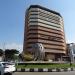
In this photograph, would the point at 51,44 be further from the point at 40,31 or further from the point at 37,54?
the point at 37,54

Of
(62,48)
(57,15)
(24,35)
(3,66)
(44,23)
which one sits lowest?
(3,66)

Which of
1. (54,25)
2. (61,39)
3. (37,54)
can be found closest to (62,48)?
(61,39)

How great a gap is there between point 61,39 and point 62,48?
589 centimetres

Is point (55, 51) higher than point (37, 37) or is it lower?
lower

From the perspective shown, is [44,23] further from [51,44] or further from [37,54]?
[37,54]

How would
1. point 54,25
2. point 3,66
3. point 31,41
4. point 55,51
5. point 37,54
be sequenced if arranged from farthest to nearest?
1. point 54,25
2. point 55,51
3. point 31,41
4. point 37,54
5. point 3,66

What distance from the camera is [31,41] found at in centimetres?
9469

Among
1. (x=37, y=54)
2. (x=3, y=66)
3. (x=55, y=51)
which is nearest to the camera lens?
(x=3, y=66)

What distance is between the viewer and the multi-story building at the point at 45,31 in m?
96.2

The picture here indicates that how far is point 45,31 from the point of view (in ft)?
337

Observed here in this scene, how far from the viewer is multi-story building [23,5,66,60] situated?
96.2 m

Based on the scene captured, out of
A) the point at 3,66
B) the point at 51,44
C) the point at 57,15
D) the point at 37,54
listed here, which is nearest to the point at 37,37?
the point at 51,44

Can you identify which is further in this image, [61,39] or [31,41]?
[61,39]

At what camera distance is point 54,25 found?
10894cm
